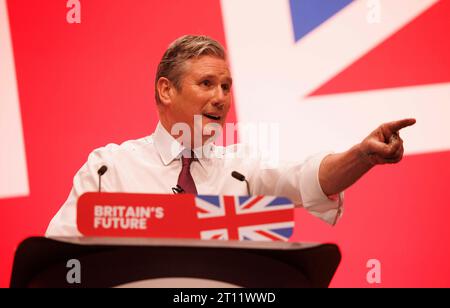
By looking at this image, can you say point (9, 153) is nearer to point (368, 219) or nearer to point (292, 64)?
point (292, 64)

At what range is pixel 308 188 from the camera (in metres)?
1.69

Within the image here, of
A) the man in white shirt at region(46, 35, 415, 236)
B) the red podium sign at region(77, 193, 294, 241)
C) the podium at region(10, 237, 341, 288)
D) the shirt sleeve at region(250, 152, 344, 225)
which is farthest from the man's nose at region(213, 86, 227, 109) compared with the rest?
the podium at region(10, 237, 341, 288)

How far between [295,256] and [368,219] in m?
1.46

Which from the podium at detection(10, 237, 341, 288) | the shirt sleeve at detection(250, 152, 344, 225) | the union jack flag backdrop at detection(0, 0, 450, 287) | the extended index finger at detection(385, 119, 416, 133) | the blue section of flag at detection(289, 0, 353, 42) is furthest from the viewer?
the blue section of flag at detection(289, 0, 353, 42)

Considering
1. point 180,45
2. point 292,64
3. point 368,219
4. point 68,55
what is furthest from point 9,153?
point 368,219

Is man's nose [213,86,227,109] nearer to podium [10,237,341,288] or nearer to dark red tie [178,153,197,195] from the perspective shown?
dark red tie [178,153,197,195]

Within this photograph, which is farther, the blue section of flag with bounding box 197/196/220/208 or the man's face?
the man's face

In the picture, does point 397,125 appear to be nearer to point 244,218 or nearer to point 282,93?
point 244,218

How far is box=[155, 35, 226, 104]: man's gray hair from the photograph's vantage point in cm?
196

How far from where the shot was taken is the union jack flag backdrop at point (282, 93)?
2.41m

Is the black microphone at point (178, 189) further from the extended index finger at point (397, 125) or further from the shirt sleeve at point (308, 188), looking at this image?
the extended index finger at point (397, 125)

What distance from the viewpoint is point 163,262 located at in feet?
3.30

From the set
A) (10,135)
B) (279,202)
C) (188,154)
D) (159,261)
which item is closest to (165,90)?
(188,154)

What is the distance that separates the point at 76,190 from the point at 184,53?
1.77 feet
